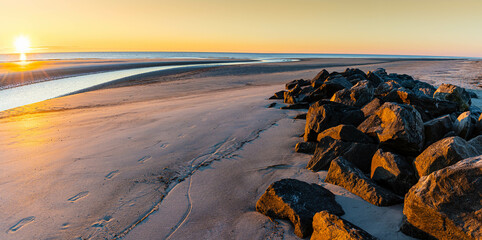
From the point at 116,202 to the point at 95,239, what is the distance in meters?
0.73

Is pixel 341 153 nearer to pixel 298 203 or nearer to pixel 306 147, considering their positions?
pixel 306 147

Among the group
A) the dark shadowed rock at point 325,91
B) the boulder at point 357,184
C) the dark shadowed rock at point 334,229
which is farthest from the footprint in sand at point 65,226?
the dark shadowed rock at point 325,91

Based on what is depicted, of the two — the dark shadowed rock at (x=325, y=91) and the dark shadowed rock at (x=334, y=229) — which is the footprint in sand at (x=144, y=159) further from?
the dark shadowed rock at (x=325, y=91)

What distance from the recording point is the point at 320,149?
471 cm

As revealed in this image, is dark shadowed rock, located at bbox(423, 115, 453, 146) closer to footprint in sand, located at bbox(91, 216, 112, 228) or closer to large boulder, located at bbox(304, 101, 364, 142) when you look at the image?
large boulder, located at bbox(304, 101, 364, 142)

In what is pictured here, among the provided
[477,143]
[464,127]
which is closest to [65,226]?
[477,143]

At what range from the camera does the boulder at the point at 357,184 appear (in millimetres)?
3336

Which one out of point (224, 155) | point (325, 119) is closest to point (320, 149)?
point (325, 119)

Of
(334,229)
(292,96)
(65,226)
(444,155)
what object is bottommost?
(65,226)

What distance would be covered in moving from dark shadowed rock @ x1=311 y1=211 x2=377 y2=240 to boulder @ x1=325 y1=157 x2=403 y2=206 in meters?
0.92

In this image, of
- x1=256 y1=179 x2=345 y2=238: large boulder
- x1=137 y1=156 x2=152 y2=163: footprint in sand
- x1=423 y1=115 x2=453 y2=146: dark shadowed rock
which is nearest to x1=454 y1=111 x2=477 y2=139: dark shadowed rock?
x1=423 y1=115 x2=453 y2=146: dark shadowed rock

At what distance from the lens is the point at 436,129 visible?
438 cm

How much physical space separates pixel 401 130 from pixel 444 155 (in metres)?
0.81

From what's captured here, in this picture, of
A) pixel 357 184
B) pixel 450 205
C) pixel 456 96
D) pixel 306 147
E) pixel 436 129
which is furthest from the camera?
pixel 456 96
